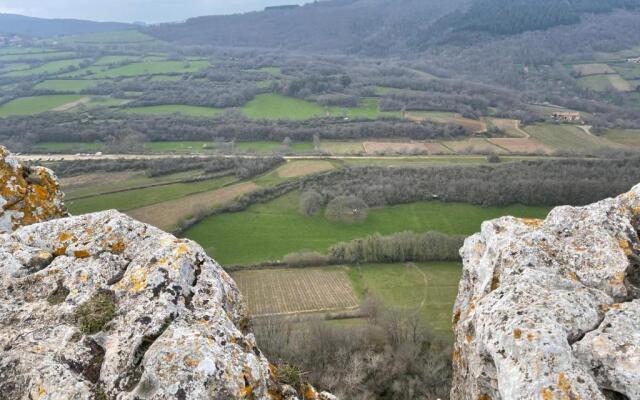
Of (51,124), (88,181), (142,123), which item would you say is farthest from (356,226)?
(51,124)

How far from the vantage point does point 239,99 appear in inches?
5049

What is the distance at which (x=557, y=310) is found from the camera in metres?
7.21

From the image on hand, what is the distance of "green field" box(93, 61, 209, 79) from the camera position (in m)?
162

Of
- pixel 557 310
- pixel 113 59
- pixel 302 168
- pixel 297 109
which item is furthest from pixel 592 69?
pixel 113 59

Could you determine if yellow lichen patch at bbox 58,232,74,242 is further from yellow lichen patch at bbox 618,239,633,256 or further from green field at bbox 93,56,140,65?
green field at bbox 93,56,140,65

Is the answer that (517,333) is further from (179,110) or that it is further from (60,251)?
(179,110)

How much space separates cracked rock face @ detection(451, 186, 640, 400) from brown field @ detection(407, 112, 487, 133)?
323 ft

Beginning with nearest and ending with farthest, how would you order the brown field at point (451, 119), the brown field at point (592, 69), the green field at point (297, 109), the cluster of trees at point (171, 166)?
1. the cluster of trees at point (171, 166)
2. the brown field at point (451, 119)
3. the green field at point (297, 109)
4. the brown field at point (592, 69)

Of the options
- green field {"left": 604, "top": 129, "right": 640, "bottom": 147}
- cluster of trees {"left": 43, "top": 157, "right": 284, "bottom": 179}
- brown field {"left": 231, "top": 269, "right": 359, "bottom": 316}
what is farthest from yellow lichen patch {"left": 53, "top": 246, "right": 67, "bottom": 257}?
green field {"left": 604, "top": 129, "right": 640, "bottom": 147}

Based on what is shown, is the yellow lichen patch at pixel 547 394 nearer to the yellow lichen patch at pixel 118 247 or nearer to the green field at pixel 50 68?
the yellow lichen patch at pixel 118 247

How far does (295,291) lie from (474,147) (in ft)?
196

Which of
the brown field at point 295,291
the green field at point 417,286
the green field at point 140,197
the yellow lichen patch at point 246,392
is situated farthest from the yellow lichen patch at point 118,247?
the green field at point 140,197

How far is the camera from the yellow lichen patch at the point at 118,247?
8.91 m

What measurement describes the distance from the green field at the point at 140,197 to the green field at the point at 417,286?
30061 mm
